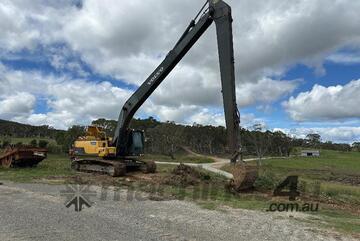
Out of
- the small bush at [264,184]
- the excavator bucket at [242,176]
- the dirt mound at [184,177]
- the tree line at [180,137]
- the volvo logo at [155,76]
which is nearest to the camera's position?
the excavator bucket at [242,176]

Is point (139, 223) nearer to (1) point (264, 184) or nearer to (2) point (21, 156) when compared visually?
(1) point (264, 184)

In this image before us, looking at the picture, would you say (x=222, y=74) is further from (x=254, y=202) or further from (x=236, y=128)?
(x=254, y=202)

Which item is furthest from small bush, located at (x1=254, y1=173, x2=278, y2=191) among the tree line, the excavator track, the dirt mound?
the tree line

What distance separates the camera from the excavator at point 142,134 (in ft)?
58.5

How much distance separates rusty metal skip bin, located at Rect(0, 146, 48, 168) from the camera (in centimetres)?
3138

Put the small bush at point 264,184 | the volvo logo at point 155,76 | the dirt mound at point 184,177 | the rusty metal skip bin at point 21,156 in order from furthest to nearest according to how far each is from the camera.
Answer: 1. the rusty metal skip bin at point 21,156
2. the volvo logo at point 155,76
3. the dirt mound at point 184,177
4. the small bush at point 264,184

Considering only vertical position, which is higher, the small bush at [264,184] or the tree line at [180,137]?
the tree line at [180,137]

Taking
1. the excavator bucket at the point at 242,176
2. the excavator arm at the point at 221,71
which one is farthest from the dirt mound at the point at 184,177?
the excavator arm at the point at 221,71

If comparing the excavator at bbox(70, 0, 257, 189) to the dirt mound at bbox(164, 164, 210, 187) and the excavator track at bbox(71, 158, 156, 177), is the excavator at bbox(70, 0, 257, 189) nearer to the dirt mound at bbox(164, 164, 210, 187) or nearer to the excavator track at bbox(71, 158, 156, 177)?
the excavator track at bbox(71, 158, 156, 177)

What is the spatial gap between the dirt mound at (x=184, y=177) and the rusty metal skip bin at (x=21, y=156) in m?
13.2

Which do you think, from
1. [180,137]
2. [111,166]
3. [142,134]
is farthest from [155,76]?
[180,137]

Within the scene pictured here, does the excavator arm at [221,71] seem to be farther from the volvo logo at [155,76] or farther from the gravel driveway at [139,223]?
the gravel driveway at [139,223]

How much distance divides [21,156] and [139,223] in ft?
73.8

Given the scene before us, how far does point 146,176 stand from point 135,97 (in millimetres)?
4416
